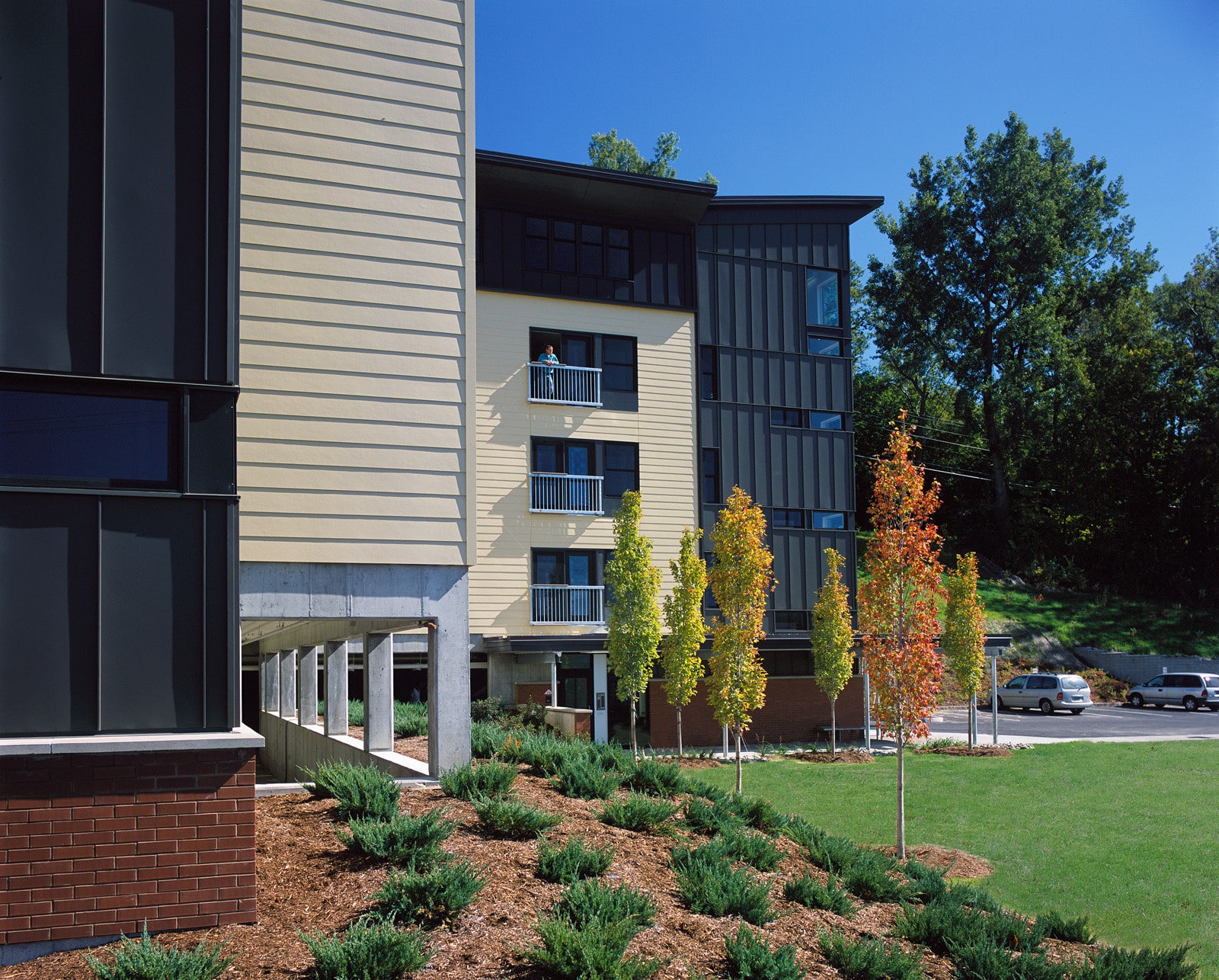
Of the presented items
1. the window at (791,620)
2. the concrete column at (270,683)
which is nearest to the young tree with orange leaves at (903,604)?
the concrete column at (270,683)

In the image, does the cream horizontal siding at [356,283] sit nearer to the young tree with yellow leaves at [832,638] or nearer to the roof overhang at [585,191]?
the roof overhang at [585,191]

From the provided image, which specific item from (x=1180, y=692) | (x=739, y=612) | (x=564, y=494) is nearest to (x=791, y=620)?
(x=564, y=494)

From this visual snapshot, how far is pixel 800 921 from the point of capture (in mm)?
8570

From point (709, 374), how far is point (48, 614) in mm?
26082

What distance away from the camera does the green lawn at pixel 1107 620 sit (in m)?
49.2

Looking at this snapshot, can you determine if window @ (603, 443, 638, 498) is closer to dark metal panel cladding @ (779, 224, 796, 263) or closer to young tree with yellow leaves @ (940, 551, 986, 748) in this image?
dark metal panel cladding @ (779, 224, 796, 263)

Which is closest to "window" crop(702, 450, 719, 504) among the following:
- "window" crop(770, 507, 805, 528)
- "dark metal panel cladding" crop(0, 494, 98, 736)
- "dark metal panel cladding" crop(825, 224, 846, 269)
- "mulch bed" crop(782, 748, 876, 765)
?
"window" crop(770, 507, 805, 528)

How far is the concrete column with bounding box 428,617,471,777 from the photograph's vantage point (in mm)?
11062

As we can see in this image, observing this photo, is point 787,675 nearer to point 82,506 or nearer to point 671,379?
point 671,379

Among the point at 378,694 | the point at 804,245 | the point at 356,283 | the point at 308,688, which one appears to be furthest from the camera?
the point at 804,245

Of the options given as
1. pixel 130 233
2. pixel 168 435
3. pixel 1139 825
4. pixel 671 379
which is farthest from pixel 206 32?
pixel 671 379

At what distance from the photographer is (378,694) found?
14312 millimetres

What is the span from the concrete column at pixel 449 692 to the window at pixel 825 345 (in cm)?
2400

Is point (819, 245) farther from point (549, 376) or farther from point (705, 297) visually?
point (549, 376)
